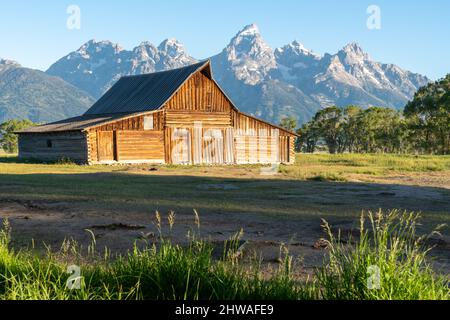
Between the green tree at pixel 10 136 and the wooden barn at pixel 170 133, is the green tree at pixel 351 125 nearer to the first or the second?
the wooden barn at pixel 170 133

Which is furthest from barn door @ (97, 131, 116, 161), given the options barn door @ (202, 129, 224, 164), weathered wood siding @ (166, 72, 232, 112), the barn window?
barn door @ (202, 129, 224, 164)

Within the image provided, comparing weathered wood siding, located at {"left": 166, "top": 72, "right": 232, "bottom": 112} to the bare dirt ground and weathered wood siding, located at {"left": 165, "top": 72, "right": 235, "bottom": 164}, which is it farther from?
the bare dirt ground

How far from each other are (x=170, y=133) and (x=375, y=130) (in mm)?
66574

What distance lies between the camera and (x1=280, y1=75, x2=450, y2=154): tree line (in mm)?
79188

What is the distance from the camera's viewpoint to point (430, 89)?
78938mm

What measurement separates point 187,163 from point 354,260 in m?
36.9

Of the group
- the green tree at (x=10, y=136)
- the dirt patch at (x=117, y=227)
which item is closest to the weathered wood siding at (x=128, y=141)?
the dirt patch at (x=117, y=227)

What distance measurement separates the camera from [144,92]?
4650 cm

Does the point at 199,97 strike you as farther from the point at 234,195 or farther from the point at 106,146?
the point at 234,195

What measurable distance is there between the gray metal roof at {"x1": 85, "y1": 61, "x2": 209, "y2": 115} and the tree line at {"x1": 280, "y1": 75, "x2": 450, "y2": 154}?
145 feet

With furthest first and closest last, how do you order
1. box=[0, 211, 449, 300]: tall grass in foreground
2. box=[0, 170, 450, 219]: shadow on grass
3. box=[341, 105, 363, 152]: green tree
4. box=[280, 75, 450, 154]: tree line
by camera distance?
1. box=[341, 105, 363, 152]: green tree
2. box=[280, 75, 450, 154]: tree line
3. box=[0, 170, 450, 219]: shadow on grass
4. box=[0, 211, 449, 300]: tall grass in foreground

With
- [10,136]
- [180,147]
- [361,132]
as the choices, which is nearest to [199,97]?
[180,147]

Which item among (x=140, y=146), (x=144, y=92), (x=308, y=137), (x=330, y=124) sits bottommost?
(x=308, y=137)

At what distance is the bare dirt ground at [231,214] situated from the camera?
9.86 metres
